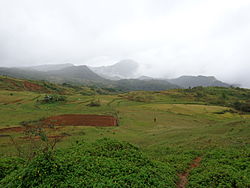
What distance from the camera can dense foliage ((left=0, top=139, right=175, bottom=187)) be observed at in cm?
730

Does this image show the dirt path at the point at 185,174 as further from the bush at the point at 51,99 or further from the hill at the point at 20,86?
the hill at the point at 20,86

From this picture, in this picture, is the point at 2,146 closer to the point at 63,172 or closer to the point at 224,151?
the point at 63,172

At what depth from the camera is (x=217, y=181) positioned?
8539 millimetres

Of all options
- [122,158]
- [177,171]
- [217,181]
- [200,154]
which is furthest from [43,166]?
[200,154]

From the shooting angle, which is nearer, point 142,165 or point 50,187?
point 50,187

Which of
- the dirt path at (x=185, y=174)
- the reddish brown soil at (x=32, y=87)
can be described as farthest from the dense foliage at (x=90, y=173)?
the reddish brown soil at (x=32, y=87)

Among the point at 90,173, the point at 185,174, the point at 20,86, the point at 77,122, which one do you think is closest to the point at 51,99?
the point at 77,122

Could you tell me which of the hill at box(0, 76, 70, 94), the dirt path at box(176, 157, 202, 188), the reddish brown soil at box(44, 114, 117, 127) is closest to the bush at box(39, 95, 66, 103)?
the reddish brown soil at box(44, 114, 117, 127)

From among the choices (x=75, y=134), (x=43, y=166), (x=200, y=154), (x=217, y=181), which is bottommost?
(x=75, y=134)

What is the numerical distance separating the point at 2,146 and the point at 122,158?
1769cm

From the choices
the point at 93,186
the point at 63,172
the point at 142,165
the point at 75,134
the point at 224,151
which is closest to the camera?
the point at 93,186

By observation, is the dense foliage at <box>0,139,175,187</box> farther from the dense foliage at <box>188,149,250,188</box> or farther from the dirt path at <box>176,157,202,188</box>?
the dense foliage at <box>188,149,250,188</box>

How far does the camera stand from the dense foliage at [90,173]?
7.30m

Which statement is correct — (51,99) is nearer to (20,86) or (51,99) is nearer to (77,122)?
(77,122)
